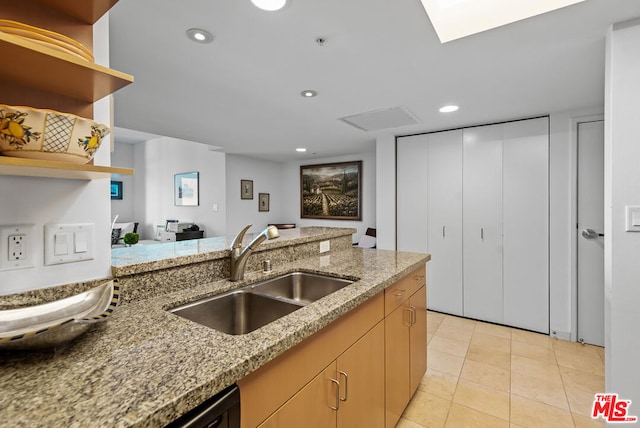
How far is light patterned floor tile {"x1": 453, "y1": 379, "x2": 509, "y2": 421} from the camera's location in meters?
1.87

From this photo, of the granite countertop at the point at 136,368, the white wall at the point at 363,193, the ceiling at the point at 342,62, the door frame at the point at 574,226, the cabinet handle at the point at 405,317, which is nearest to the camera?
the granite countertop at the point at 136,368

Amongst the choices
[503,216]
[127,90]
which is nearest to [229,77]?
[127,90]

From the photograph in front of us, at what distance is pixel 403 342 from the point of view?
5.59 feet

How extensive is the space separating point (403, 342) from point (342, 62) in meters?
1.74

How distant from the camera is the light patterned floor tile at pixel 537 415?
1.75 meters

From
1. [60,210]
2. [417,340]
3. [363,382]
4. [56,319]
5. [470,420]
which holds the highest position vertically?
[60,210]

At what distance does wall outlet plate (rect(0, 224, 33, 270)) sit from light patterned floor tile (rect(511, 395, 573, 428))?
98.1 inches

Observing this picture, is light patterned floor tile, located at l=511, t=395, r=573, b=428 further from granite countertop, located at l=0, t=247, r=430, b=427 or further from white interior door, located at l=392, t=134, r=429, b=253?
white interior door, located at l=392, t=134, r=429, b=253

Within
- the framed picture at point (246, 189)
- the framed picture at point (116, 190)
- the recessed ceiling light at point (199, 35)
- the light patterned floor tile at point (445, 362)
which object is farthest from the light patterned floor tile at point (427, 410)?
the framed picture at point (116, 190)

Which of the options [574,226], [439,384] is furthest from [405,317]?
[574,226]

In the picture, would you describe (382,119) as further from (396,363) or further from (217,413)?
(217,413)

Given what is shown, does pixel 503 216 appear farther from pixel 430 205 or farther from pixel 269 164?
pixel 269 164

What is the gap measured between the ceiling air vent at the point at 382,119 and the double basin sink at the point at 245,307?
74.4 inches

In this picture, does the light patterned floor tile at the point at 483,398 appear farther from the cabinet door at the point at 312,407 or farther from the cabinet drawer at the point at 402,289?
the cabinet door at the point at 312,407
